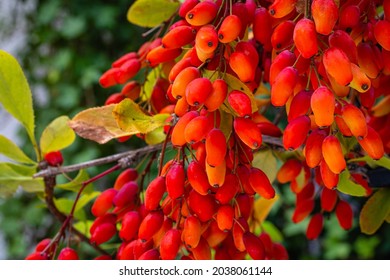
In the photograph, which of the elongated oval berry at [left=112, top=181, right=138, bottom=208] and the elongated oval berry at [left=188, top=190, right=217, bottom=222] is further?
the elongated oval berry at [left=112, top=181, right=138, bottom=208]

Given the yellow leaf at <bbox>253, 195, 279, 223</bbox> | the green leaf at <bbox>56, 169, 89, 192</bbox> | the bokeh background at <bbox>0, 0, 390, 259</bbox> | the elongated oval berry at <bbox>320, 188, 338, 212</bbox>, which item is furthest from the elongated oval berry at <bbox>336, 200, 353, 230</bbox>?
the bokeh background at <bbox>0, 0, 390, 259</bbox>

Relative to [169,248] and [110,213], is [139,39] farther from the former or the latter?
[169,248]

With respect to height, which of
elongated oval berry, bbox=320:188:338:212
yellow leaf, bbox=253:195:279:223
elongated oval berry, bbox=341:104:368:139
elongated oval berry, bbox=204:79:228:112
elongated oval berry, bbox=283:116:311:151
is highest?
elongated oval berry, bbox=204:79:228:112

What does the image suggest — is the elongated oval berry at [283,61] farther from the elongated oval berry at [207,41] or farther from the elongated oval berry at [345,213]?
the elongated oval berry at [345,213]

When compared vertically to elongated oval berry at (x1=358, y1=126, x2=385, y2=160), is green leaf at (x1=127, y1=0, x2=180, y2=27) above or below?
below

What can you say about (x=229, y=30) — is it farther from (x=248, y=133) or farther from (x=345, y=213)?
(x=345, y=213)

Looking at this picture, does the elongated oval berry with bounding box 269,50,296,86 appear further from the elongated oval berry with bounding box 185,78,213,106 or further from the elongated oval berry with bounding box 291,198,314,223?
the elongated oval berry with bounding box 291,198,314,223

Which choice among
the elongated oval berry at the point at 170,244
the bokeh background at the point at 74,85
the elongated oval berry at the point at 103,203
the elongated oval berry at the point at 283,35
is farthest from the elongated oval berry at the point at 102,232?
the bokeh background at the point at 74,85

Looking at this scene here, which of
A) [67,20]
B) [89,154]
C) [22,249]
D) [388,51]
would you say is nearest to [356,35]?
[388,51]
